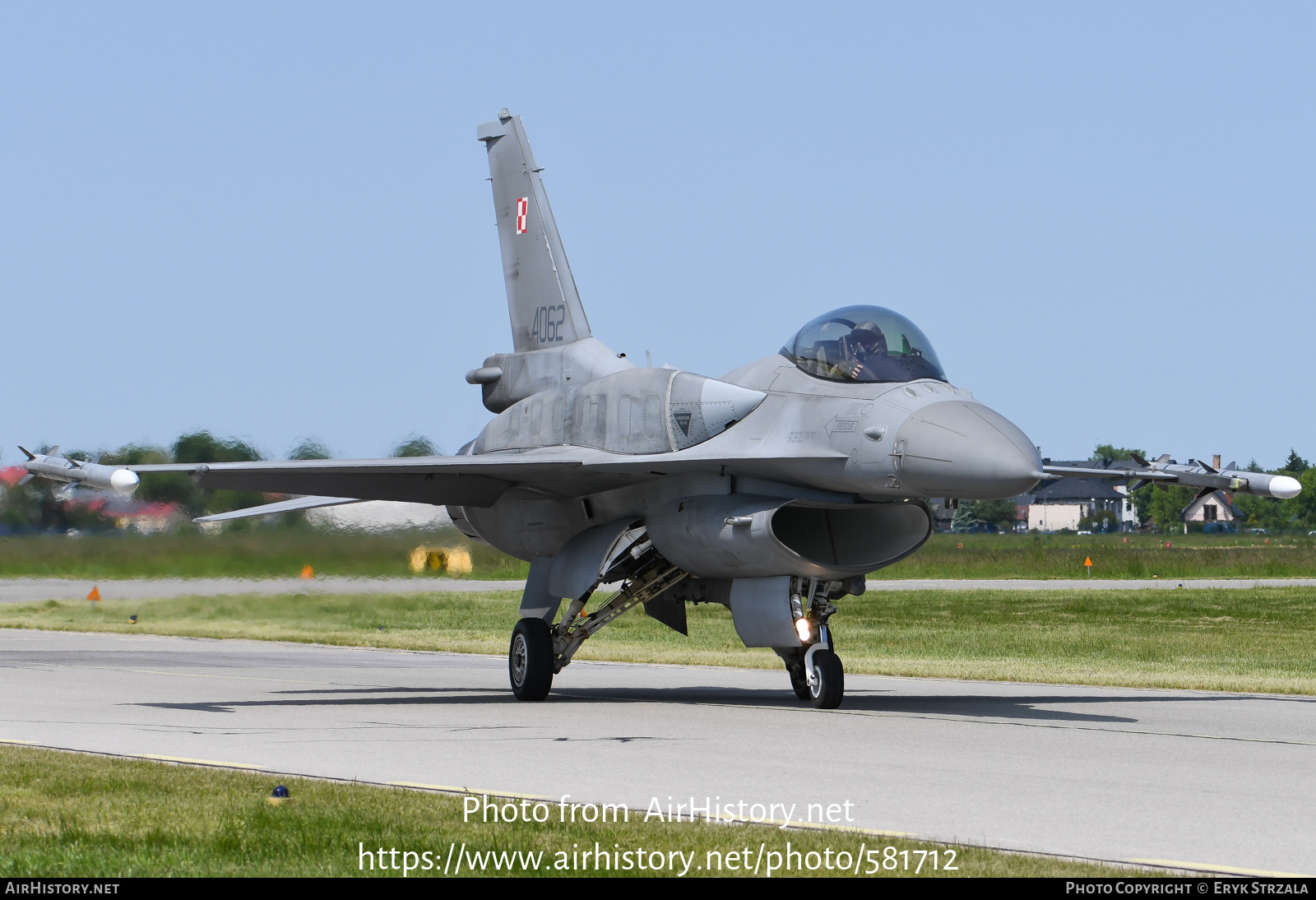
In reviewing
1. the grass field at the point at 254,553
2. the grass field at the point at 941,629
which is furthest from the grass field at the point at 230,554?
the grass field at the point at 941,629

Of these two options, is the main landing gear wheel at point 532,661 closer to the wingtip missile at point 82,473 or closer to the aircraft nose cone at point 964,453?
the wingtip missile at point 82,473

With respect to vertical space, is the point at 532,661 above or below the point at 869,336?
below

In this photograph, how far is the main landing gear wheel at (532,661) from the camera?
1495cm

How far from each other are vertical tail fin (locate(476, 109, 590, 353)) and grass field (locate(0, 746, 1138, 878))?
9702mm

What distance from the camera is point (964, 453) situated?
11727 mm

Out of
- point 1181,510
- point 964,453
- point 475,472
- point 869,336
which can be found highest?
point 869,336

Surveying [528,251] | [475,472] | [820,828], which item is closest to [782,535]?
[475,472]

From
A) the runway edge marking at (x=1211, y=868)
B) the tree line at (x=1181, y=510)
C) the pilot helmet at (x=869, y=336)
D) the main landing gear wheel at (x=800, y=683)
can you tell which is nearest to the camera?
the runway edge marking at (x=1211, y=868)

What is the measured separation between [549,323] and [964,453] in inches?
284

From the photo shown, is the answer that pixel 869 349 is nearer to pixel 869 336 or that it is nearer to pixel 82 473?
pixel 869 336

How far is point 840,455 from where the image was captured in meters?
12.7

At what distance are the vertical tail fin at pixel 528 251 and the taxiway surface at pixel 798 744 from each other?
4061 millimetres

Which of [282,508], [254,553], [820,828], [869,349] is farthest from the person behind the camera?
[254,553]
